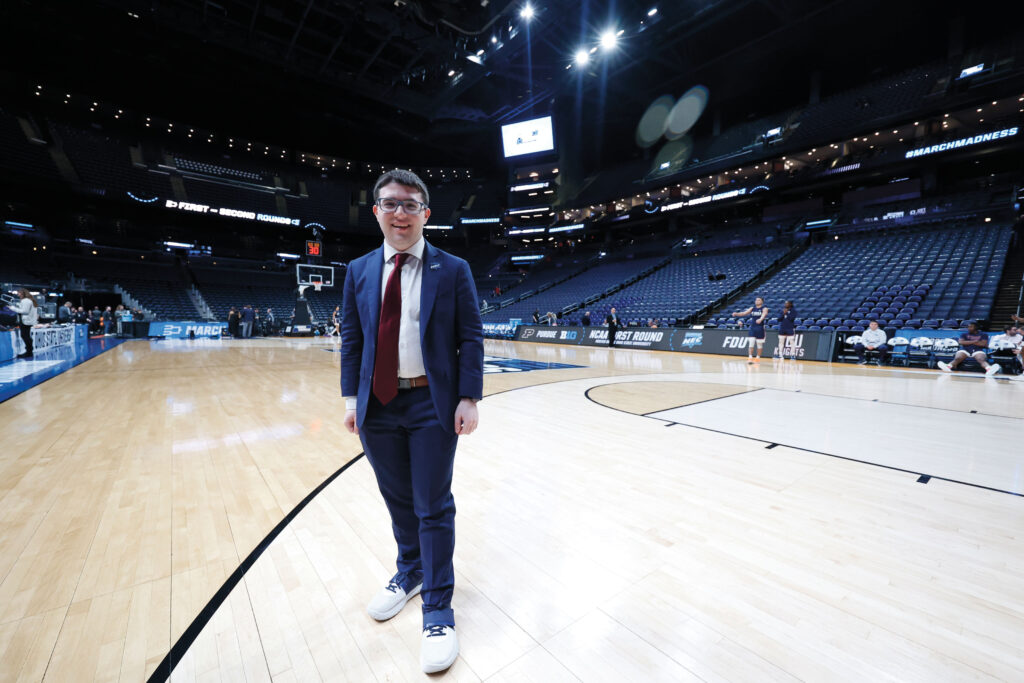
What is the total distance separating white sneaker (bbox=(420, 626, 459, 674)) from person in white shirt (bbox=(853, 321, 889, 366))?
11569 mm

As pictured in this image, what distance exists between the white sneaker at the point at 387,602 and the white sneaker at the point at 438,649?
8.6 inches

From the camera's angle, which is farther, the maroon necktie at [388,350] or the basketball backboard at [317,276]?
the basketball backboard at [317,276]

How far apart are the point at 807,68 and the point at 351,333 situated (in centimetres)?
2964

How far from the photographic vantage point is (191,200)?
23.0 meters

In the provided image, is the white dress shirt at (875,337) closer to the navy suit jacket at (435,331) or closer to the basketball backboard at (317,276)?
the navy suit jacket at (435,331)

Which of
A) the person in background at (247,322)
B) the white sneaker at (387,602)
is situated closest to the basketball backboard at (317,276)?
the person in background at (247,322)

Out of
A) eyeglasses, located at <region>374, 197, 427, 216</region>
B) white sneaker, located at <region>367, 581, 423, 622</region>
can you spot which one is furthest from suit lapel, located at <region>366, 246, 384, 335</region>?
white sneaker, located at <region>367, 581, 423, 622</region>

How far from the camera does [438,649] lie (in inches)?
45.3

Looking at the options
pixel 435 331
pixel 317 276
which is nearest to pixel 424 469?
pixel 435 331

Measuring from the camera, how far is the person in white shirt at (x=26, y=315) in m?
7.61

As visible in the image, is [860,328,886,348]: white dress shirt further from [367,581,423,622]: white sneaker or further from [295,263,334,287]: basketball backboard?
[295,263,334,287]: basketball backboard

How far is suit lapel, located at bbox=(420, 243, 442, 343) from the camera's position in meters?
1.26

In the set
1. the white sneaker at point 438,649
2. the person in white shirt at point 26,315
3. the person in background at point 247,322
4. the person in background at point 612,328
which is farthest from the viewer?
the person in background at point 247,322

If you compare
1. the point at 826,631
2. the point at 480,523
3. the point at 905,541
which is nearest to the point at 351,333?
the point at 480,523
